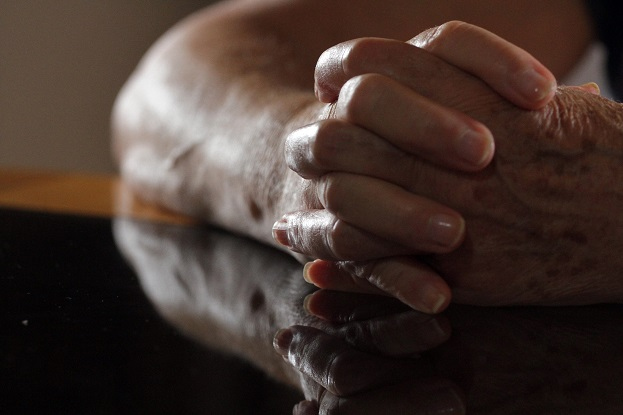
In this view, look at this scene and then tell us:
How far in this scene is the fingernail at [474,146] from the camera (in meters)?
0.43

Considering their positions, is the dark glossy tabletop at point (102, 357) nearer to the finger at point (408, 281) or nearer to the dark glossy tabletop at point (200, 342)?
the dark glossy tabletop at point (200, 342)

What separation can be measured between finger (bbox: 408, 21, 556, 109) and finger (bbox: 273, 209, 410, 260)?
12 cm

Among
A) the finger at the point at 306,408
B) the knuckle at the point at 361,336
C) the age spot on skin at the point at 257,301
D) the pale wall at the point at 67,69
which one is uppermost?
the finger at the point at 306,408

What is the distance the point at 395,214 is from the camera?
444 millimetres

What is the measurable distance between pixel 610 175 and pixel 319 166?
0.19 metres

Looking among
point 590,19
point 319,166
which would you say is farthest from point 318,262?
point 590,19

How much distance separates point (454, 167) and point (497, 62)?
0.07 meters

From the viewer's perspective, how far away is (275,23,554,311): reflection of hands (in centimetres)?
44

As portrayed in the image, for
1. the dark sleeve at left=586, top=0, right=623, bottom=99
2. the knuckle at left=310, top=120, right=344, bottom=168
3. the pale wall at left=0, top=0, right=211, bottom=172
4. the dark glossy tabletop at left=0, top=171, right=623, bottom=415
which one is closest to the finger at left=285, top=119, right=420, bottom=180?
the knuckle at left=310, top=120, right=344, bottom=168

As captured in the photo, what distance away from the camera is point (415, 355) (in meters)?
0.39

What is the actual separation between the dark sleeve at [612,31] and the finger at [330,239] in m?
0.75

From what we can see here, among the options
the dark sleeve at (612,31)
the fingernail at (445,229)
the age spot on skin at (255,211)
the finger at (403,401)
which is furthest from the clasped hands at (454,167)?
the dark sleeve at (612,31)

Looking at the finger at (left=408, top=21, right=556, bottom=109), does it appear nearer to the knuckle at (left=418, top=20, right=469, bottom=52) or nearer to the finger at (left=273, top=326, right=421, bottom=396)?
the knuckle at (left=418, top=20, right=469, bottom=52)

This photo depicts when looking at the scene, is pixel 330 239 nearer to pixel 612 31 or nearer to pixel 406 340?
pixel 406 340
